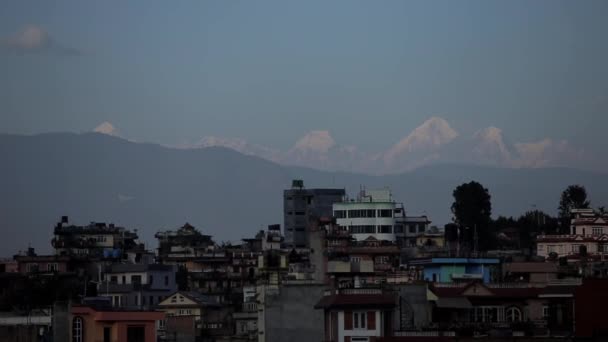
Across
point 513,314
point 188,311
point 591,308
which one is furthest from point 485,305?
point 188,311

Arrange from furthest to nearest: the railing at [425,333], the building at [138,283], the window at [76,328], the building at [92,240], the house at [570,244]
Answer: the building at [92,240], the house at [570,244], the building at [138,283], the window at [76,328], the railing at [425,333]

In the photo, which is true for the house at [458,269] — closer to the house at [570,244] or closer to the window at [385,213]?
the house at [570,244]

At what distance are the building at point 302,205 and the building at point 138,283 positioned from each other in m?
46.9

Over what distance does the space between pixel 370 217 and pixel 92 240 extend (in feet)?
77.5

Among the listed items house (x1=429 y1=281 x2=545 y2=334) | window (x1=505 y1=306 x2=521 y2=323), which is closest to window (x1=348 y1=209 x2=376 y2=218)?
house (x1=429 y1=281 x2=545 y2=334)

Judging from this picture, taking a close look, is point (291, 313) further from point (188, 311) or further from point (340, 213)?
point (340, 213)

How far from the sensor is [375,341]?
66.6 metres

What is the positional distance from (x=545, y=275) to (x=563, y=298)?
18808 millimetres

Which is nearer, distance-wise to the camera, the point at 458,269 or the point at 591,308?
the point at 591,308

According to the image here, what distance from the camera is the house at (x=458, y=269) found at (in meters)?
93.7

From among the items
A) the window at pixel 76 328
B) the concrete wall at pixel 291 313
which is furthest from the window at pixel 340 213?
the concrete wall at pixel 291 313

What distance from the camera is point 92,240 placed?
143m

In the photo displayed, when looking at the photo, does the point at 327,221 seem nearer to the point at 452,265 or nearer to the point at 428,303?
the point at 452,265

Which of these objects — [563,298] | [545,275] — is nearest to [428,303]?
[563,298]
